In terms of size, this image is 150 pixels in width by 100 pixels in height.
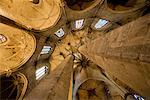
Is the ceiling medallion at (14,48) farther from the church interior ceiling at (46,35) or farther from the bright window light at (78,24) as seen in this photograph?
the bright window light at (78,24)

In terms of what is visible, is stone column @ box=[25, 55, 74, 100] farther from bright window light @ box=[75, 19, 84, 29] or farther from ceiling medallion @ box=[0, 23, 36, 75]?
bright window light @ box=[75, 19, 84, 29]

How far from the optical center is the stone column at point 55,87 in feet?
25.7

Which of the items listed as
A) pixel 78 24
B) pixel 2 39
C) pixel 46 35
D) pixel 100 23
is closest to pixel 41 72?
pixel 46 35

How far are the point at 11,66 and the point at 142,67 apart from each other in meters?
7.70

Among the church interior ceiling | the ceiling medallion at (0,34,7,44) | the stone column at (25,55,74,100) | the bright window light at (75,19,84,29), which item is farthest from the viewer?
the bright window light at (75,19,84,29)

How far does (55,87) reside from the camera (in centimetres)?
860

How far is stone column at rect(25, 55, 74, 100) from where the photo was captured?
25.7ft

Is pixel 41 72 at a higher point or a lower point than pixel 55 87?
higher

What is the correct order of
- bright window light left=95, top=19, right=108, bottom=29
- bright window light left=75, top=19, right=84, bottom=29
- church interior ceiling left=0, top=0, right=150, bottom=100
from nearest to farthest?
church interior ceiling left=0, top=0, right=150, bottom=100 < bright window light left=95, top=19, right=108, bottom=29 < bright window light left=75, top=19, right=84, bottom=29

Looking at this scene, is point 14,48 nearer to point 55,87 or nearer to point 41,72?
point 55,87

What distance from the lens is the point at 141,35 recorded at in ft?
11.2

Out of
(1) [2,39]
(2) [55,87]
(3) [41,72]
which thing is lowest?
(2) [55,87]

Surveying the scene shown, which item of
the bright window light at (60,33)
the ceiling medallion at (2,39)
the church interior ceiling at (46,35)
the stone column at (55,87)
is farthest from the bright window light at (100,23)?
the ceiling medallion at (2,39)

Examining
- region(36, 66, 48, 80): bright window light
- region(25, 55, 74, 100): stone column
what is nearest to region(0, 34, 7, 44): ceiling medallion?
region(25, 55, 74, 100): stone column
